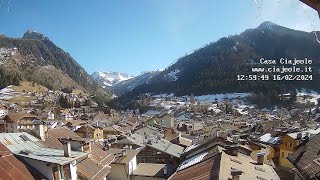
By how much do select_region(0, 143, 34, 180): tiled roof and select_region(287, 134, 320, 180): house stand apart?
16.7 metres

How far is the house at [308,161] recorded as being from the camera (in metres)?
22.7

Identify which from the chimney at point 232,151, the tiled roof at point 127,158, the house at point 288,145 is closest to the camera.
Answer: the chimney at point 232,151

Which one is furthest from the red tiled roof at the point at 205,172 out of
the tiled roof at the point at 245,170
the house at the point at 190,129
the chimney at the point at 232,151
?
the house at the point at 190,129

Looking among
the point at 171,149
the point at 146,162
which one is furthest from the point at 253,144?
the point at 146,162

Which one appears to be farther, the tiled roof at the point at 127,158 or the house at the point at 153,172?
the tiled roof at the point at 127,158

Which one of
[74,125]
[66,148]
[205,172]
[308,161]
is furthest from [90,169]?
[74,125]

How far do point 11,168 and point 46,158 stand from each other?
7.87 feet

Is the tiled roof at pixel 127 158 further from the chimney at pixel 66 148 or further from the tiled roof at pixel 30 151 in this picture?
the chimney at pixel 66 148

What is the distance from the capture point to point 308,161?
2545 cm

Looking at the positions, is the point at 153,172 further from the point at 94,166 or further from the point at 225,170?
the point at 225,170

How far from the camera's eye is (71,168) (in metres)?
22.0

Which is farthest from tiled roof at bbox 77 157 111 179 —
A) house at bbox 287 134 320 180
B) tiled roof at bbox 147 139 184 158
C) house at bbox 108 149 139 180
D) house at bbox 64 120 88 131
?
house at bbox 64 120 88 131

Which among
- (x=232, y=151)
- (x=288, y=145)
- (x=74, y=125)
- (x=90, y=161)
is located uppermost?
(x=232, y=151)

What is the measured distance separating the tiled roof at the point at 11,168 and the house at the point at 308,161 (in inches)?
659
